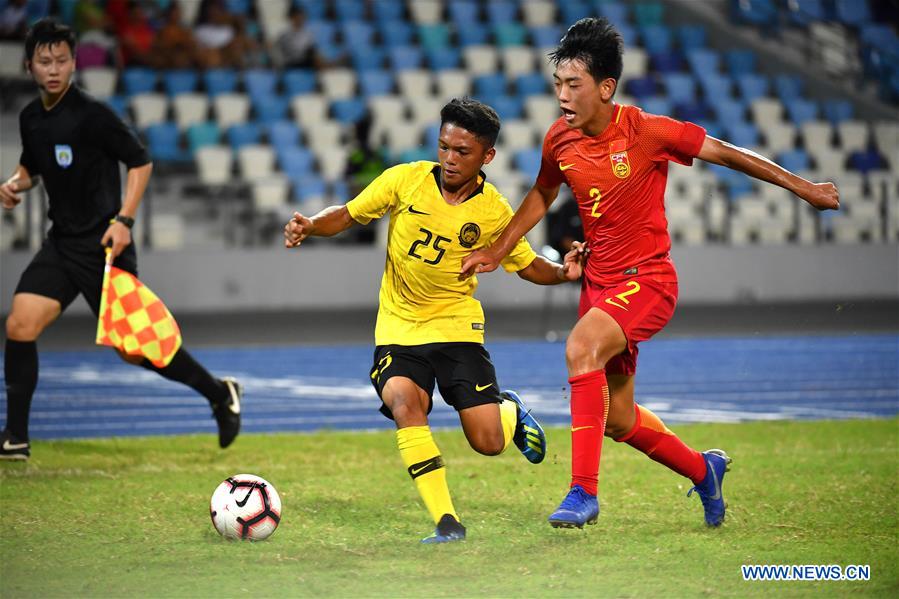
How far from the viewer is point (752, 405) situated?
37.0 feet

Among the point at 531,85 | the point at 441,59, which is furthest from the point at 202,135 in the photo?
the point at 531,85

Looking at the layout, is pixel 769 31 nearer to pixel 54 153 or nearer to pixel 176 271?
pixel 176 271

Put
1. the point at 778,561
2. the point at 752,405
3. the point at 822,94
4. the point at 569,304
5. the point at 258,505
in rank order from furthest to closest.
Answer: the point at 822,94 → the point at 569,304 → the point at 752,405 → the point at 258,505 → the point at 778,561

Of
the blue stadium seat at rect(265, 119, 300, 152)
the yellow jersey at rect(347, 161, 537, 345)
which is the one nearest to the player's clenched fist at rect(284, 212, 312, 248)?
the yellow jersey at rect(347, 161, 537, 345)

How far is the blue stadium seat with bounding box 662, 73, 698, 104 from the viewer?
72.2 ft

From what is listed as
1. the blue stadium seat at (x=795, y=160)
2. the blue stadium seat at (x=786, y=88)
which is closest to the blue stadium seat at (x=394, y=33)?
the blue stadium seat at (x=795, y=160)

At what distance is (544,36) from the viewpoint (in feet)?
73.4

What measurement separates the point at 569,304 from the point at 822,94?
7.22 metres

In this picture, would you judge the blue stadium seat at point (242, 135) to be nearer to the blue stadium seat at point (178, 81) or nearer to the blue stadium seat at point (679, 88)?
the blue stadium seat at point (178, 81)

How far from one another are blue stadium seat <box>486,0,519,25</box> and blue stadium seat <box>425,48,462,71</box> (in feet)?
4.70

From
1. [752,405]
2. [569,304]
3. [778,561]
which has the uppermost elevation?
[778,561]

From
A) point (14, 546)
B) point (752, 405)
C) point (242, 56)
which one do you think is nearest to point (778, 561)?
point (14, 546)

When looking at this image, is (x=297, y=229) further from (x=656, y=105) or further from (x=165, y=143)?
(x=656, y=105)

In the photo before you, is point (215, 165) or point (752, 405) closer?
point (752, 405)
